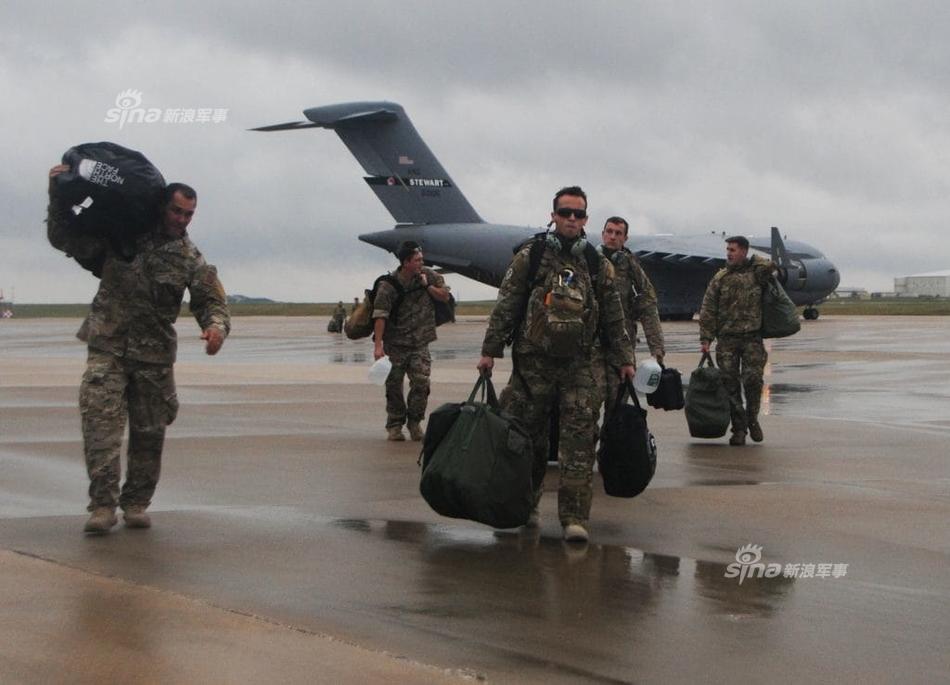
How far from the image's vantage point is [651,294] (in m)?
10.3

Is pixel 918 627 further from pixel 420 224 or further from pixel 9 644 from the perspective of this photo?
pixel 420 224

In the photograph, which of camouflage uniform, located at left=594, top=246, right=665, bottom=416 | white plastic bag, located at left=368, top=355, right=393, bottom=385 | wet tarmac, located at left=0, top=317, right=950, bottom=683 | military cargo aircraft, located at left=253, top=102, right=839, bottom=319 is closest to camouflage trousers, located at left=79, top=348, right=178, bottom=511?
wet tarmac, located at left=0, top=317, right=950, bottom=683

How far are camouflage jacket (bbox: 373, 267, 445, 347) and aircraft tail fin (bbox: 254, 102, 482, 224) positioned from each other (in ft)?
93.2

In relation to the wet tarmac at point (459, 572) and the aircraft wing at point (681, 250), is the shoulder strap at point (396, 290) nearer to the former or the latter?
the wet tarmac at point (459, 572)

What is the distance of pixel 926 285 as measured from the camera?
566ft

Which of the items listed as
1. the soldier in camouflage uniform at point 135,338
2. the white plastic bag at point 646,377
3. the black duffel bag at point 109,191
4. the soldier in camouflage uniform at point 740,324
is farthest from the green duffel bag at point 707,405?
the black duffel bag at point 109,191

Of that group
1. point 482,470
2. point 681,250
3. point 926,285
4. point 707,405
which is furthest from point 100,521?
point 926,285

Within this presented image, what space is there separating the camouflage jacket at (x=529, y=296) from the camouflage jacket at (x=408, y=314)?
4.24m

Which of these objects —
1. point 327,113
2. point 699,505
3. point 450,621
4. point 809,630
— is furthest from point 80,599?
point 327,113

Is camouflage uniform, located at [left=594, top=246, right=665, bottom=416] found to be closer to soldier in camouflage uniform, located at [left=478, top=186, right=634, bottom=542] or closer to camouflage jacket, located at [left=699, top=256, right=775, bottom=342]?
camouflage jacket, located at [left=699, top=256, right=775, bottom=342]

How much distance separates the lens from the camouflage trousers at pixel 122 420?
6973mm

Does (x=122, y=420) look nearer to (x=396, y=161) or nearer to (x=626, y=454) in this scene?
(x=626, y=454)

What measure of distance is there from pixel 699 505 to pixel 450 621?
3257 millimetres

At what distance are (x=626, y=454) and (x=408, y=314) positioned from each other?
4667mm
